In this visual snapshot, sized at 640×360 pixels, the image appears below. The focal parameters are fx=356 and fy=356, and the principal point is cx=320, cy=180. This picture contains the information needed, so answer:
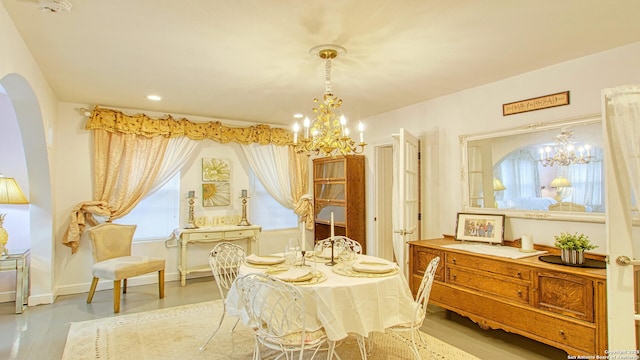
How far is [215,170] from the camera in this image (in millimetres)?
5477

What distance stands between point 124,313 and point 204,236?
1.46 metres

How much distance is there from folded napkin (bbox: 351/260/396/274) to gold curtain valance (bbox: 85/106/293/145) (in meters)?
3.43

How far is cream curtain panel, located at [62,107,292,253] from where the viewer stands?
15.1ft

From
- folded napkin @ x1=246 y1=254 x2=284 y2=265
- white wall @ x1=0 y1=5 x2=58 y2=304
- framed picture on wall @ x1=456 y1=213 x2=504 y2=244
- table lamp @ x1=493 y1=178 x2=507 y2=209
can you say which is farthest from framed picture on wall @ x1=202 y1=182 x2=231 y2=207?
table lamp @ x1=493 y1=178 x2=507 y2=209

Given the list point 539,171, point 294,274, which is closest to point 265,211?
point 294,274

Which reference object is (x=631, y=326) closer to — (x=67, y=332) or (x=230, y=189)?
(x=67, y=332)

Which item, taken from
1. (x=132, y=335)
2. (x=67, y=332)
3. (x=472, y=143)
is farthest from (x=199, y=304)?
(x=472, y=143)

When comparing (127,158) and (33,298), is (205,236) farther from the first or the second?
(33,298)

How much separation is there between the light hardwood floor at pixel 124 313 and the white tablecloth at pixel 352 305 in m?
1.05

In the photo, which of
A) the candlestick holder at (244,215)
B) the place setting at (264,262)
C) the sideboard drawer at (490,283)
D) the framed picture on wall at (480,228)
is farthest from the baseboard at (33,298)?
the framed picture on wall at (480,228)

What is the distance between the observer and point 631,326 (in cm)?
197

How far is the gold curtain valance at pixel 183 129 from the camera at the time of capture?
4.66 m

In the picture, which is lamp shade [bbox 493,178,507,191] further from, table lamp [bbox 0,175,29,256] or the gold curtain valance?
table lamp [bbox 0,175,29,256]

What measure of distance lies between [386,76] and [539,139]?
1.54 metres
